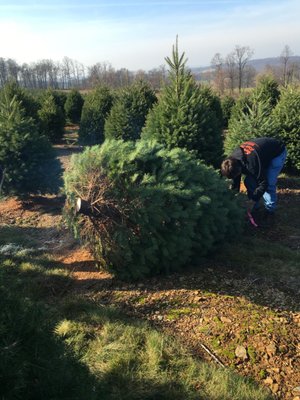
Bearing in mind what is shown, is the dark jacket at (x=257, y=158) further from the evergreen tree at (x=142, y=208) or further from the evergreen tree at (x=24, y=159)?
the evergreen tree at (x=24, y=159)

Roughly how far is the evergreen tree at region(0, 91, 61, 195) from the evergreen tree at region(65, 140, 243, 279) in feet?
9.17

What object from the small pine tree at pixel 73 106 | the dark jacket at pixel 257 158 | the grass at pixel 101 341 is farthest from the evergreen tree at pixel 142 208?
the small pine tree at pixel 73 106

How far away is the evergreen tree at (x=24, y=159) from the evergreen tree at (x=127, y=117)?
110 inches

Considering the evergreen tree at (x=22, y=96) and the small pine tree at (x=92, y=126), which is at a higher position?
the evergreen tree at (x=22, y=96)

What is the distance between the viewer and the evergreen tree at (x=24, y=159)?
670cm

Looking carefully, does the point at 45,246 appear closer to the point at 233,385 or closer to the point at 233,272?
the point at 233,272

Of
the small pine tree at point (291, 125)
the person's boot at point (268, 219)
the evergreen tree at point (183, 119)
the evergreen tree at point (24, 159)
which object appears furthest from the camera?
the small pine tree at point (291, 125)

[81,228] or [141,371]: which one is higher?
[81,228]

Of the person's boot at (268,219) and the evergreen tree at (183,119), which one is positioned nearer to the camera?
the person's boot at (268,219)

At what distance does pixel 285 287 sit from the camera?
12.8 feet

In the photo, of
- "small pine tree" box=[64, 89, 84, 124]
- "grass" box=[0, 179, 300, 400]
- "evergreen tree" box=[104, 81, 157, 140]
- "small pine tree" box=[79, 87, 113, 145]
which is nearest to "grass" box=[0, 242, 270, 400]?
"grass" box=[0, 179, 300, 400]

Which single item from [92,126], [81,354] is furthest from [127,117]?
[81,354]

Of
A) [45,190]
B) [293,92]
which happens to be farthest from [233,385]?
[293,92]

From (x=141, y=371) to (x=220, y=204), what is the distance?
2.22 meters
